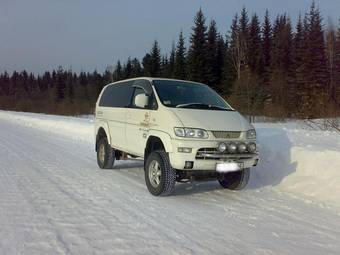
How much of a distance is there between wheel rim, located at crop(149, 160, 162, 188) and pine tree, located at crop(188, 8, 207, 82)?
1862 inches

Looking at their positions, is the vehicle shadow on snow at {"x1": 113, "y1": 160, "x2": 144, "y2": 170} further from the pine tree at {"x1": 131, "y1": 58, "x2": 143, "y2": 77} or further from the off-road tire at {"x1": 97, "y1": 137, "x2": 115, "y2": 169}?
the pine tree at {"x1": 131, "y1": 58, "x2": 143, "y2": 77}

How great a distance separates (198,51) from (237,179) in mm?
49062

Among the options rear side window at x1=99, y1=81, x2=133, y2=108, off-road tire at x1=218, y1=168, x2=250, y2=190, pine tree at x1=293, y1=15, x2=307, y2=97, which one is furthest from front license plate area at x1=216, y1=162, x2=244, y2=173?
pine tree at x1=293, y1=15, x2=307, y2=97

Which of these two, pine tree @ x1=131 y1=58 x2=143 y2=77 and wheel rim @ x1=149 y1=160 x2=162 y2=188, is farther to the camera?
pine tree @ x1=131 y1=58 x2=143 y2=77

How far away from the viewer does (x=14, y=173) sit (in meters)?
9.38

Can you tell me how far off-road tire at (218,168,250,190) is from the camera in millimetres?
7922

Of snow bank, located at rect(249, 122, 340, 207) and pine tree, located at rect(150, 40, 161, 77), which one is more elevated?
pine tree, located at rect(150, 40, 161, 77)

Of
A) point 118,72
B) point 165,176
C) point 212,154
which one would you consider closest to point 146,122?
point 165,176

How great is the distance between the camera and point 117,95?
9.96 m

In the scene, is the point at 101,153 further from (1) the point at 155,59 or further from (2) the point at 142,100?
(1) the point at 155,59

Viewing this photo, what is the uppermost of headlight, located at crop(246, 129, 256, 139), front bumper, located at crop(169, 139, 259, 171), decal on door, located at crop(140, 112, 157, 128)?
decal on door, located at crop(140, 112, 157, 128)

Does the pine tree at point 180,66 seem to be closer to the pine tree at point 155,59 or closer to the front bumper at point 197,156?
the pine tree at point 155,59

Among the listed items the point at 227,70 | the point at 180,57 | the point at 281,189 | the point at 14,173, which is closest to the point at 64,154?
the point at 14,173

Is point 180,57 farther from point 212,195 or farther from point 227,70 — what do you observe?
point 212,195
